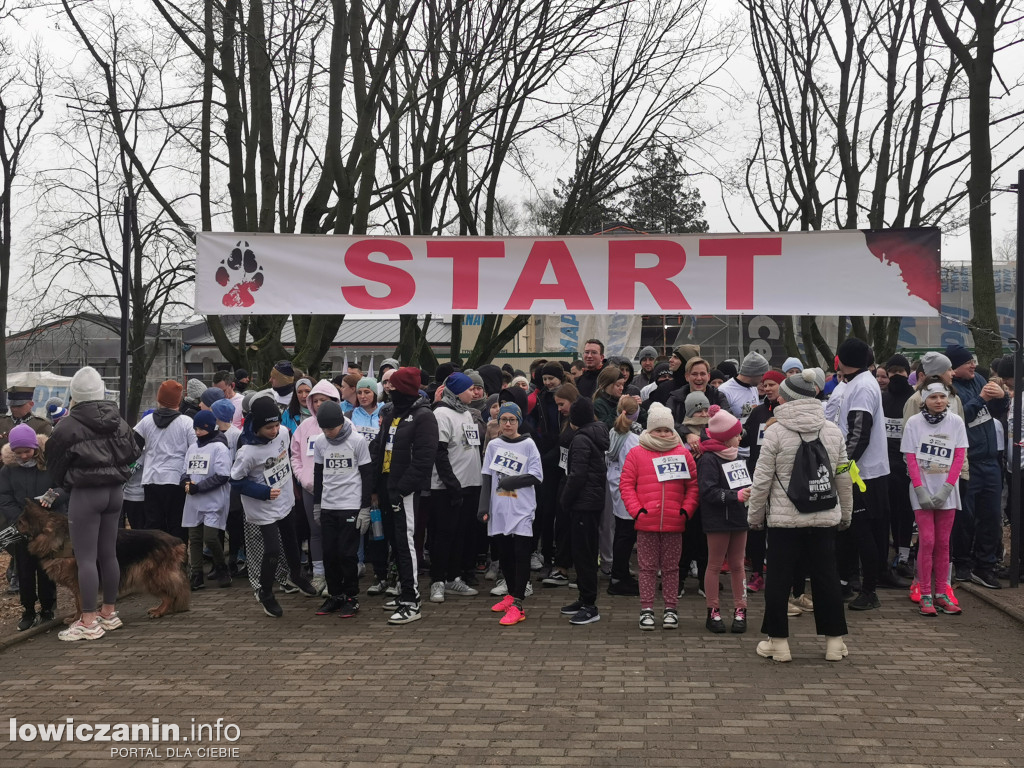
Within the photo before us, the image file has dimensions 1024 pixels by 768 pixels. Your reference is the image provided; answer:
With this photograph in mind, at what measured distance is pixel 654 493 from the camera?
7.82 meters

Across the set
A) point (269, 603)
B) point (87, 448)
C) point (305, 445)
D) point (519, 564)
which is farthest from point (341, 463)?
point (87, 448)

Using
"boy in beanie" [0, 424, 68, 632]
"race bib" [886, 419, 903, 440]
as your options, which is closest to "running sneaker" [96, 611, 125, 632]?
"boy in beanie" [0, 424, 68, 632]

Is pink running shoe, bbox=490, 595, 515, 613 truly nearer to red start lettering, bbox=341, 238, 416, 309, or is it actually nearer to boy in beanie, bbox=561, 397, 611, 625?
boy in beanie, bbox=561, 397, 611, 625

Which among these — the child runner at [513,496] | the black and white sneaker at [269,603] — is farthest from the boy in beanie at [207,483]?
the child runner at [513,496]

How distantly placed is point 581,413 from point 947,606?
11.3 feet

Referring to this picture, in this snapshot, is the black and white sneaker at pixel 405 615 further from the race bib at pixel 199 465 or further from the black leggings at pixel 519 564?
the race bib at pixel 199 465

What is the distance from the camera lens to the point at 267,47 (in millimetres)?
12664

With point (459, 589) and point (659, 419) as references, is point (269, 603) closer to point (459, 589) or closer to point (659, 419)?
point (459, 589)

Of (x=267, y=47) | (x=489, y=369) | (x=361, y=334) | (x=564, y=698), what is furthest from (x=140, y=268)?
(x=361, y=334)

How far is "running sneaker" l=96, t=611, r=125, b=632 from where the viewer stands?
7965 mm

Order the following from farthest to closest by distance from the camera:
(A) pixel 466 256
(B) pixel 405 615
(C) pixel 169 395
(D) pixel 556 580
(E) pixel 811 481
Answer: (A) pixel 466 256
(D) pixel 556 580
(C) pixel 169 395
(B) pixel 405 615
(E) pixel 811 481

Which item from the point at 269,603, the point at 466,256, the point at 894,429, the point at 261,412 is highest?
the point at 466,256

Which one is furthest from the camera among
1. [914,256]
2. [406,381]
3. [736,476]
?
[914,256]

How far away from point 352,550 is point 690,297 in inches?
177
